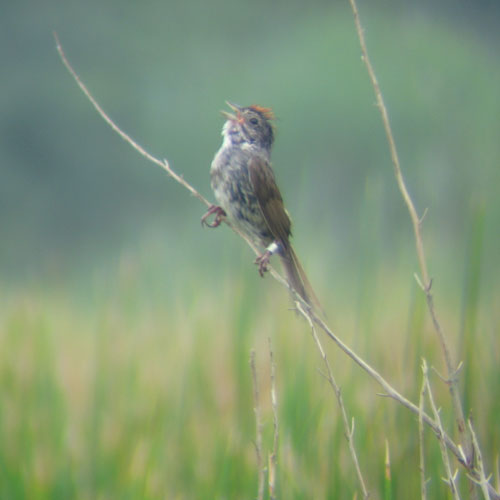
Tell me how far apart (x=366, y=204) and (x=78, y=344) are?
249 inches

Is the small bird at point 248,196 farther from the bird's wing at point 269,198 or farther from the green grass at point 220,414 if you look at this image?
the green grass at point 220,414

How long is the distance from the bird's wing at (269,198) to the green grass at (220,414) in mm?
224

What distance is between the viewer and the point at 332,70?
1470 centimetres

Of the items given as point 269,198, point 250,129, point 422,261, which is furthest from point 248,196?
point 422,261

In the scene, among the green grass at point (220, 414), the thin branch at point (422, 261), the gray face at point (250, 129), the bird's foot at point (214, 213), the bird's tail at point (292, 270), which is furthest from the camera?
the gray face at point (250, 129)

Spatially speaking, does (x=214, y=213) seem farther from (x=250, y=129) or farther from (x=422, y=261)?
(x=422, y=261)

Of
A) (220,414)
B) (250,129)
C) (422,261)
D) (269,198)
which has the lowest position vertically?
(422,261)

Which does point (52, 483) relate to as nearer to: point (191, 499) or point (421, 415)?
point (191, 499)

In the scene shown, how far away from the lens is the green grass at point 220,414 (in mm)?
2248

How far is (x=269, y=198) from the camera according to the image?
283cm

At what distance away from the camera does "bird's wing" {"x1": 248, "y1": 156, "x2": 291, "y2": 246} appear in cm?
272

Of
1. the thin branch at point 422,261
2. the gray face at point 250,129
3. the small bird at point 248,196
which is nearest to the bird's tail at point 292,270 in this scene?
the small bird at point 248,196

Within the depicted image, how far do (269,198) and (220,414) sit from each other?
118 cm

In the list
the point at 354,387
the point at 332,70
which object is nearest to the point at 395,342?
the point at 354,387
